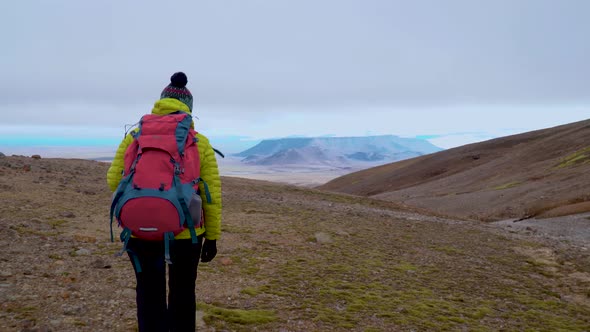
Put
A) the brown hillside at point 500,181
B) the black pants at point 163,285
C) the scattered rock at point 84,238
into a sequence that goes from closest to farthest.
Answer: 1. the black pants at point 163,285
2. the scattered rock at point 84,238
3. the brown hillside at point 500,181

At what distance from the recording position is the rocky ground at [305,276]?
6758 millimetres

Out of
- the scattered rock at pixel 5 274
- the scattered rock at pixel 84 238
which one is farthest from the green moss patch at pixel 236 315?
the scattered rock at pixel 84 238

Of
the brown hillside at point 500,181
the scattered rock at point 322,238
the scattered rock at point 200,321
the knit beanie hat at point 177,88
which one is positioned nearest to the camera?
the knit beanie hat at point 177,88

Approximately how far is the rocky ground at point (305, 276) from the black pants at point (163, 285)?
158 centimetres

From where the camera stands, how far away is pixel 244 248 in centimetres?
1135

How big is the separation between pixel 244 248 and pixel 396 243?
5100mm

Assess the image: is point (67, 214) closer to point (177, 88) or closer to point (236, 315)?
point (236, 315)

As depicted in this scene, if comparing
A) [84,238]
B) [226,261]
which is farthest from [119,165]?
[84,238]

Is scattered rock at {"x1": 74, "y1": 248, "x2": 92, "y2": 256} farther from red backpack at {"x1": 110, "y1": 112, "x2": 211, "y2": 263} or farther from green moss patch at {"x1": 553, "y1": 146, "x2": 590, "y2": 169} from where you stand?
green moss patch at {"x1": 553, "y1": 146, "x2": 590, "y2": 169}

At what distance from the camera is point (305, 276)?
926 centimetres

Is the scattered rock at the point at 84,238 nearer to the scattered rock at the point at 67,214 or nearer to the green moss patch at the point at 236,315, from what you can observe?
the scattered rock at the point at 67,214

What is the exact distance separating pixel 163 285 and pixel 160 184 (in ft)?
3.71

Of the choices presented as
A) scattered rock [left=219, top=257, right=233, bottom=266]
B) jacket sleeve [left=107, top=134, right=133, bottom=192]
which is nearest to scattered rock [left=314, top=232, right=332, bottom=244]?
scattered rock [left=219, top=257, right=233, bottom=266]

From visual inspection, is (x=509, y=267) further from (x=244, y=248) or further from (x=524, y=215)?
(x=524, y=215)
